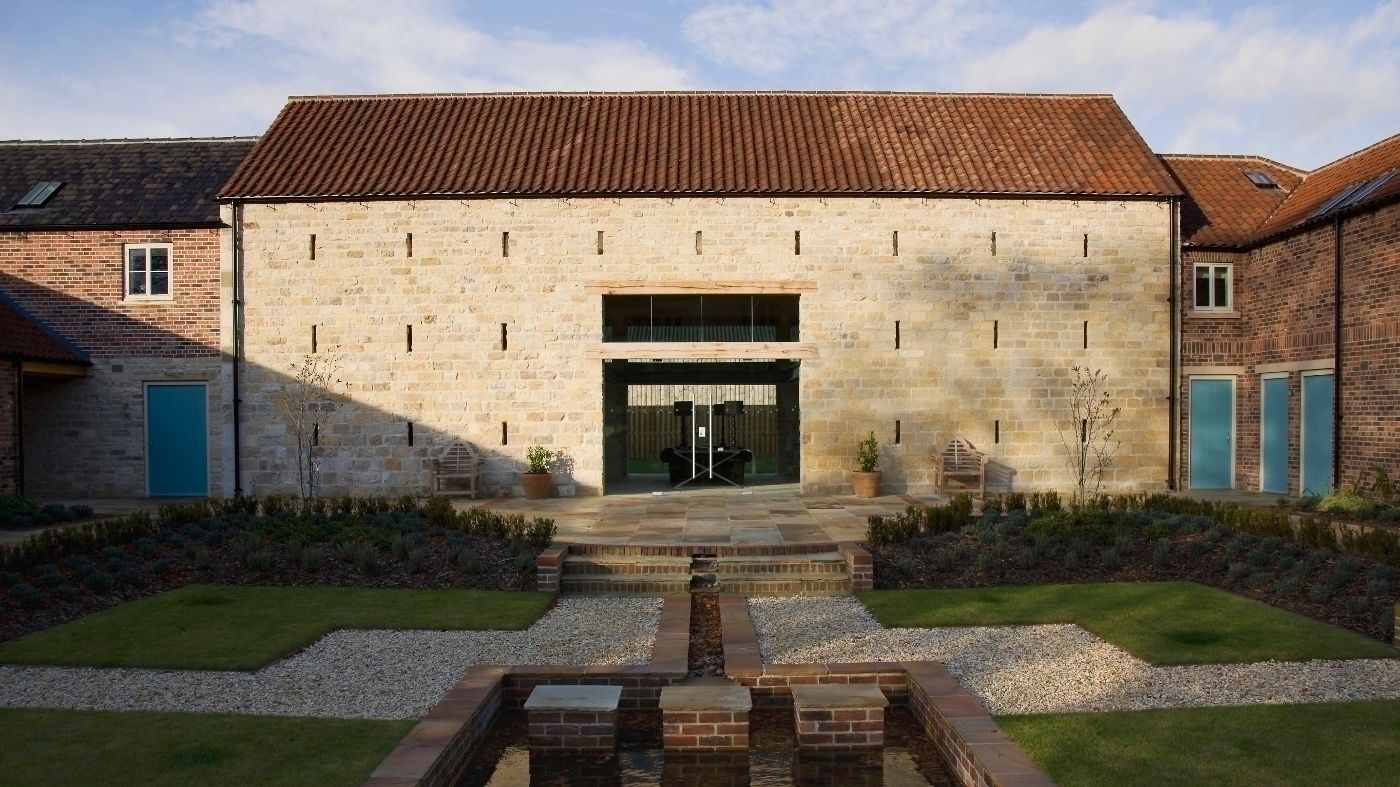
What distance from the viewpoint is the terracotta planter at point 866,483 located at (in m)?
17.0

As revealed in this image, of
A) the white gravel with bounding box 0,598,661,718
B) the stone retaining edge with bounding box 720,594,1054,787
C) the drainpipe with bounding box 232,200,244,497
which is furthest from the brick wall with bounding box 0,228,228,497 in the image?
the stone retaining edge with bounding box 720,594,1054,787

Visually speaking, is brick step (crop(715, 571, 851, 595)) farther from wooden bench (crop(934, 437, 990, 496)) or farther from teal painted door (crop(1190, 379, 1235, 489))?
teal painted door (crop(1190, 379, 1235, 489))

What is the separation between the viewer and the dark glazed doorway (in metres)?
20.4

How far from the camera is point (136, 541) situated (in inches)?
455

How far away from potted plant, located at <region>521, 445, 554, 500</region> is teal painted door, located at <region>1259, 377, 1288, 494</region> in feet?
43.3

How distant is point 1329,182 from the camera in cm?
1880

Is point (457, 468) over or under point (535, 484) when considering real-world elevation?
over

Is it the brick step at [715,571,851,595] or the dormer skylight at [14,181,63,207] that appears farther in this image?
the dormer skylight at [14,181,63,207]

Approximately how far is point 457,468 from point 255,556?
6904 mm

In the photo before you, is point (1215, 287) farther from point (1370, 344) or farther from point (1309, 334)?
point (1370, 344)

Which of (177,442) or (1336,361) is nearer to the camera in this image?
(1336,361)

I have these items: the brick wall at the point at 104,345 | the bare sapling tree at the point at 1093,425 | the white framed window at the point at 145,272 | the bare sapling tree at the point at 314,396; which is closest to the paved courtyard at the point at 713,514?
the bare sapling tree at the point at 1093,425

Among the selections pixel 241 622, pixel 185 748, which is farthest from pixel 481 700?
pixel 241 622

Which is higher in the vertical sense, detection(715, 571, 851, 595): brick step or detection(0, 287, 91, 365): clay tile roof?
detection(0, 287, 91, 365): clay tile roof
